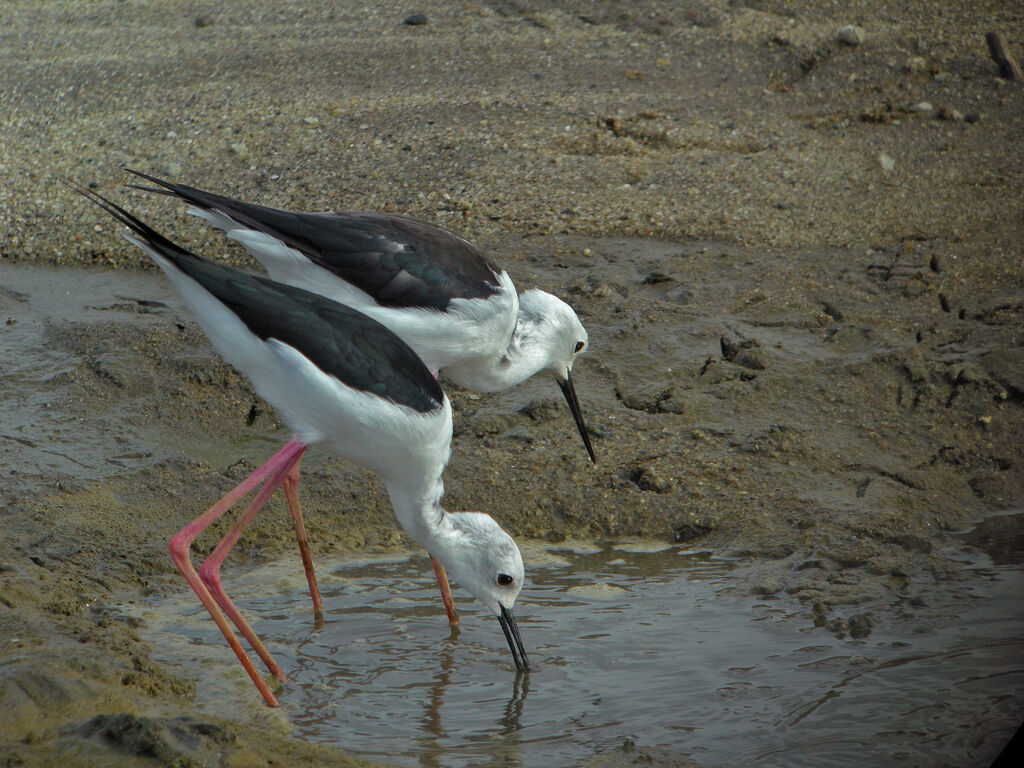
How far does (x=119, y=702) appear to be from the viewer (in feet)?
9.71

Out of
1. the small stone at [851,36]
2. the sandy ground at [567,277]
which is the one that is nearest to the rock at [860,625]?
the sandy ground at [567,277]

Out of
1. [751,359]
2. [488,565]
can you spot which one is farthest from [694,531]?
[751,359]

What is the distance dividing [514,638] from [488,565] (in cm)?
26

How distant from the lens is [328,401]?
3.55 meters

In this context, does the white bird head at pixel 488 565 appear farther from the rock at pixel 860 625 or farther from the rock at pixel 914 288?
the rock at pixel 914 288

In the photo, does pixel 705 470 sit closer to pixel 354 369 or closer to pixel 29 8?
pixel 354 369

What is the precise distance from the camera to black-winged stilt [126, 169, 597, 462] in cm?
417

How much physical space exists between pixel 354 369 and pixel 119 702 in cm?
121

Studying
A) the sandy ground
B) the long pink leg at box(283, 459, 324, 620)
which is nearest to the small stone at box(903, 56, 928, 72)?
the sandy ground

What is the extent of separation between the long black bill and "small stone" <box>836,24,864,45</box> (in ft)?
19.1

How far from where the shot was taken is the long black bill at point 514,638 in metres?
3.67

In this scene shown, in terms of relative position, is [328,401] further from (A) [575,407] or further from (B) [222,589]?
(A) [575,407]

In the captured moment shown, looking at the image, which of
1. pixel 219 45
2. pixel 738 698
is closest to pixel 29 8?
pixel 219 45

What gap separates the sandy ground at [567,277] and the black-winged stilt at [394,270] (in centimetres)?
69
